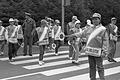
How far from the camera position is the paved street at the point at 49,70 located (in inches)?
259

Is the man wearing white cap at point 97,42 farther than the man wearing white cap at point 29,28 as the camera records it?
No

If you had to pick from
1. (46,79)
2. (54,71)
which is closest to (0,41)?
(54,71)

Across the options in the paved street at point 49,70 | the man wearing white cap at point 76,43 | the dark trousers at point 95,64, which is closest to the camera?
the dark trousers at point 95,64

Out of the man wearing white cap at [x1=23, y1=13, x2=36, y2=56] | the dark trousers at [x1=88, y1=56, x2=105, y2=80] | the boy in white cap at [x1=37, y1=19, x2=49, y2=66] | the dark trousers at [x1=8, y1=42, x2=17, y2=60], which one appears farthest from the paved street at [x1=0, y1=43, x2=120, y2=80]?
the man wearing white cap at [x1=23, y1=13, x2=36, y2=56]

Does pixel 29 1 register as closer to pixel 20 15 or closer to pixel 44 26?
pixel 20 15

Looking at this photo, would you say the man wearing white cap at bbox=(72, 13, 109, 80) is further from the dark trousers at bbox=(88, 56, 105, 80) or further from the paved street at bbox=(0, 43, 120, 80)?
the paved street at bbox=(0, 43, 120, 80)

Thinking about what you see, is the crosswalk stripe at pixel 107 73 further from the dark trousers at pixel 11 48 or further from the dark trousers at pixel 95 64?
the dark trousers at pixel 11 48

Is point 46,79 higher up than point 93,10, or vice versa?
point 93,10

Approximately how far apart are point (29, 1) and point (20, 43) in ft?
21.8

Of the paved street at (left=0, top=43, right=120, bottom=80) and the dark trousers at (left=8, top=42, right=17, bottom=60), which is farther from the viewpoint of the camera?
the dark trousers at (left=8, top=42, right=17, bottom=60)

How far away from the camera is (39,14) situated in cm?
1673

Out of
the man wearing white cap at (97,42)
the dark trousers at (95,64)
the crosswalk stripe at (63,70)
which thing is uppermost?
the man wearing white cap at (97,42)

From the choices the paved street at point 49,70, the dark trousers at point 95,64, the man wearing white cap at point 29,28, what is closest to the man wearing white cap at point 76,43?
the paved street at point 49,70

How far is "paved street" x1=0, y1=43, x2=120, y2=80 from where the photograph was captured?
6586 mm
